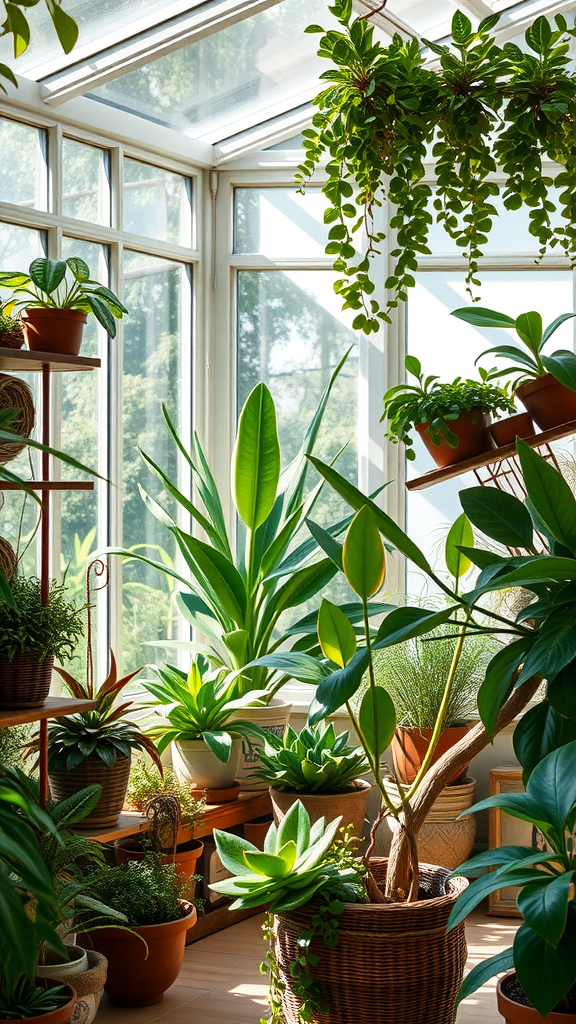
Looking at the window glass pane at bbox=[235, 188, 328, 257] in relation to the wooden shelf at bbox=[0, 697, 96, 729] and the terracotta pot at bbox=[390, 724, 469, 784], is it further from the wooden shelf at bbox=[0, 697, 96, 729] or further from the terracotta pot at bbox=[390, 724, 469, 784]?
the wooden shelf at bbox=[0, 697, 96, 729]

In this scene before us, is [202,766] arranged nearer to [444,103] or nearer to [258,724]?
Answer: [258,724]

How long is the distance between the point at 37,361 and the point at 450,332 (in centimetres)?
229

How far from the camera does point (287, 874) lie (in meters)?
2.51

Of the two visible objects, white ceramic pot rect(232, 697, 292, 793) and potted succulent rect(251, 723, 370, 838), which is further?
white ceramic pot rect(232, 697, 292, 793)

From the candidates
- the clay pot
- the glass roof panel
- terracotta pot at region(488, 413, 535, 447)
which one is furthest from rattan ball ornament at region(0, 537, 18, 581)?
the glass roof panel

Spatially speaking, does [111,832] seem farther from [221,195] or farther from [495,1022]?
[221,195]

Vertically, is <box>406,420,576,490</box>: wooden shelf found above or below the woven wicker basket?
above

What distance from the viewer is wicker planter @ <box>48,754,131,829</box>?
331 cm

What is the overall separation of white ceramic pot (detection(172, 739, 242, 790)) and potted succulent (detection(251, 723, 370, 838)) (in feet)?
1.02

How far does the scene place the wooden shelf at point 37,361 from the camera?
114 inches

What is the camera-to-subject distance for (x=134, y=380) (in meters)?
4.43

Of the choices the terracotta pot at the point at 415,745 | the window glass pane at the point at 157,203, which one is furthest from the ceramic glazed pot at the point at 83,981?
the window glass pane at the point at 157,203

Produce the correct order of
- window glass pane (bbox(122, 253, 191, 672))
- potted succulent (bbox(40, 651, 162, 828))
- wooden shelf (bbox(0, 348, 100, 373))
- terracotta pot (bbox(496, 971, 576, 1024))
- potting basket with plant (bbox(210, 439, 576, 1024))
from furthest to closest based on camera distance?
window glass pane (bbox(122, 253, 191, 672)), potted succulent (bbox(40, 651, 162, 828)), wooden shelf (bbox(0, 348, 100, 373)), potting basket with plant (bbox(210, 439, 576, 1024)), terracotta pot (bbox(496, 971, 576, 1024))

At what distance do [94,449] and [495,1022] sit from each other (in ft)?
7.95
